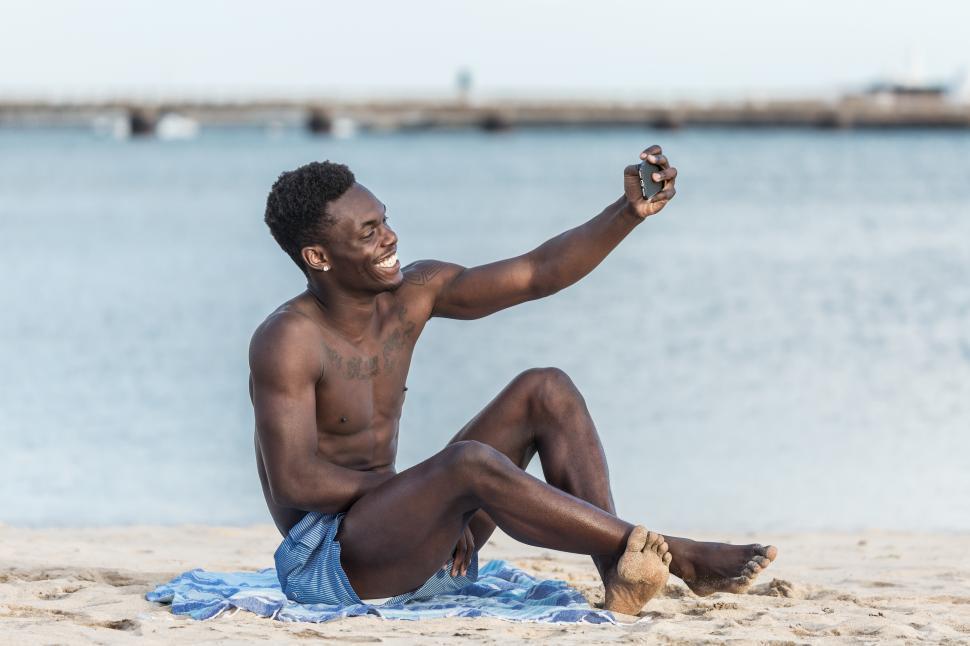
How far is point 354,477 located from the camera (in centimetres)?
424

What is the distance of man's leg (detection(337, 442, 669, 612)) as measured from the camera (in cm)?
402

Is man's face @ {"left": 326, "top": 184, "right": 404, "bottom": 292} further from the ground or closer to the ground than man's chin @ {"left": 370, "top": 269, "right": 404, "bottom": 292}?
further from the ground

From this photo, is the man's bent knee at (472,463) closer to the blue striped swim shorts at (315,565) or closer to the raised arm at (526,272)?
the blue striped swim shorts at (315,565)

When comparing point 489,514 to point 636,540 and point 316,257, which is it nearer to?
point 636,540

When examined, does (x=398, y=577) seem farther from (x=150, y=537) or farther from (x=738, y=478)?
(x=738, y=478)

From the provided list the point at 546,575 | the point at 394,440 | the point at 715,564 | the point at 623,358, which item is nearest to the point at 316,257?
the point at 394,440

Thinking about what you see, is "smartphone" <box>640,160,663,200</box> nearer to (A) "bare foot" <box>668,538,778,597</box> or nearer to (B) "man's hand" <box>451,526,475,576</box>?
(A) "bare foot" <box>668,538,778,597</box>

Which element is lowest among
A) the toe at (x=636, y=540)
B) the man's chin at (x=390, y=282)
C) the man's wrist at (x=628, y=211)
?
the toe at (x=636, y=540)

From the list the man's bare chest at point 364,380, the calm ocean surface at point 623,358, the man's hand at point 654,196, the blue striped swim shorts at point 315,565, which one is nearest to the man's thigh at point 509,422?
the man's bare chest at point 364,380

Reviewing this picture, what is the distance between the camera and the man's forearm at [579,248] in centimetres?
444

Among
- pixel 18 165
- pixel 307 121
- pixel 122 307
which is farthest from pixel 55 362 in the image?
pixel 307 121

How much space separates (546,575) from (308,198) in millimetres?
1783

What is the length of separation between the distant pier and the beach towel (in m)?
72.2

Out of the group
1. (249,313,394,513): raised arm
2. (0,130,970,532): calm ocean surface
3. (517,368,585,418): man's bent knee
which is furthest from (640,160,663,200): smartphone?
→ (0,130,970,532): calm ocean surface
